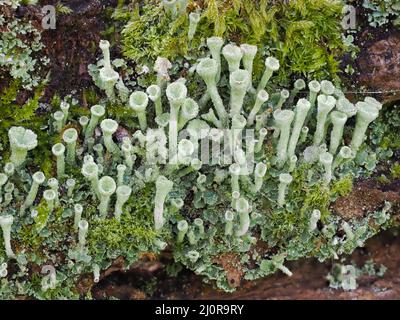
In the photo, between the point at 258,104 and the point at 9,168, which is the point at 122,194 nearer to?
the point at 9,168

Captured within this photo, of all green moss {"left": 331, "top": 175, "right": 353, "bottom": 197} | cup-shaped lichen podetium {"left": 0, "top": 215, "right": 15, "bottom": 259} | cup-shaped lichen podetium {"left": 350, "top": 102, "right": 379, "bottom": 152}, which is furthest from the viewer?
green moss {"left": 331, "top": 175, "right": 353, "bottom": 197}

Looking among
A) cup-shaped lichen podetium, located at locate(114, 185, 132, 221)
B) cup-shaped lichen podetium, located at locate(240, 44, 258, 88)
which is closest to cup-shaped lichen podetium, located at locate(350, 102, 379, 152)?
cup-shaped lichen podetium, located at locate(240, 44, 258, 88)

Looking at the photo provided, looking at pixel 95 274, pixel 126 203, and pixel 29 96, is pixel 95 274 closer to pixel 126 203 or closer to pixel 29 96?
pixel 126 203

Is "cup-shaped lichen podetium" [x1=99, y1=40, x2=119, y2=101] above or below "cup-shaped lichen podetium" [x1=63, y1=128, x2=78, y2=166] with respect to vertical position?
above

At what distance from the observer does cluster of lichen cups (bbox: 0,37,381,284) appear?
2238 mm

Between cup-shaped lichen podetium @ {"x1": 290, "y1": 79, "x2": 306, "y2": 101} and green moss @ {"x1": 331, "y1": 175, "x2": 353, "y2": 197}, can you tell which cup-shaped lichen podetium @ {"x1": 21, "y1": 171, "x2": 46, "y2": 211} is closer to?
cup-shaped lichen podetium @ {"x1": 290, "y1": 79, "x2": 306, "y2": 101}

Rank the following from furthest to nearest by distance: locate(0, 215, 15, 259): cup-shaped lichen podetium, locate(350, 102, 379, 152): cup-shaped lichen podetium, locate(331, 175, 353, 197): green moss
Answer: locate(331, 175, 353, 197): green moss < locate(350, 102, 379, 152): cup-shaped lichen podetium < locate(0, 215, 15, 259): cup-shaped lichen podetium

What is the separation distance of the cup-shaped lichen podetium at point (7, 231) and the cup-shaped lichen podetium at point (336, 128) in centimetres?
135

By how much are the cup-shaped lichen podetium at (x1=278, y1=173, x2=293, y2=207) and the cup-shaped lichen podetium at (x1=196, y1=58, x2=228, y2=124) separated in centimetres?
34

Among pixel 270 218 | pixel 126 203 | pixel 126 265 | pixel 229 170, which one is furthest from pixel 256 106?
pixel 126 265

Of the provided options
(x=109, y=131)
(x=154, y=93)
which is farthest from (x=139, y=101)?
(x=109, y=131)

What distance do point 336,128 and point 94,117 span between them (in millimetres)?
1010

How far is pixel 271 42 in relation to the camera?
2.51 metres

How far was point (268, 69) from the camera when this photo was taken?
235 cm
